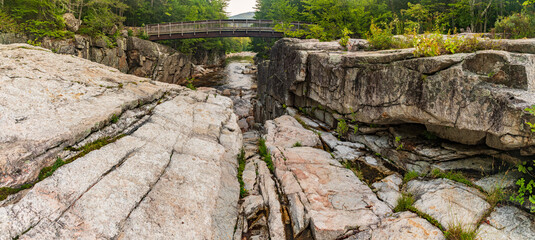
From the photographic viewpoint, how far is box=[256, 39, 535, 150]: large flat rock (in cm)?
548

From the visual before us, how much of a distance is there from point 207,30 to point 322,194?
33.3 metres

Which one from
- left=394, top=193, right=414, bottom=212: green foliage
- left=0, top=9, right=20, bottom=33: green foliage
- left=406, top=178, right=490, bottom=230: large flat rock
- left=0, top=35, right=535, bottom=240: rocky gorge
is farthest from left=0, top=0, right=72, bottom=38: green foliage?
left=406, top=178, right=490, bottom=230: large flat rock

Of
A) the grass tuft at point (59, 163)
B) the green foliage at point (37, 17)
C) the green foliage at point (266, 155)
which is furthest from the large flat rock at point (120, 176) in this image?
the green foliage at point (37, 17)

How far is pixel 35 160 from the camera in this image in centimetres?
463

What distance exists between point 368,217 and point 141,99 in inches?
318

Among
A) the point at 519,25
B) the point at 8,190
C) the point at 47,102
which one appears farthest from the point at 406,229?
the point at 519,25

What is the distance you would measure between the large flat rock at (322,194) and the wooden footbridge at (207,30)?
→ 27.9m

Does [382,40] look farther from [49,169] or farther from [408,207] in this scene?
[49,169]

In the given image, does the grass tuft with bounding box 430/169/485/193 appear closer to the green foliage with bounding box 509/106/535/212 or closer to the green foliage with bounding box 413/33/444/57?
the green foliage with bounding box 509/106/535/212

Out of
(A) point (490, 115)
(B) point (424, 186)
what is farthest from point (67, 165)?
(A) point (490, 115)

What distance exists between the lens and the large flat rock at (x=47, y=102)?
461 centimetres

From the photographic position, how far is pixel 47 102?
6102 mm

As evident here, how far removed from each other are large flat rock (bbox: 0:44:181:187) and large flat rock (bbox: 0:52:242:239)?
30 mm

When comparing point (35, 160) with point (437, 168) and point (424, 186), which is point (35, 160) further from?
point (437, 168)
